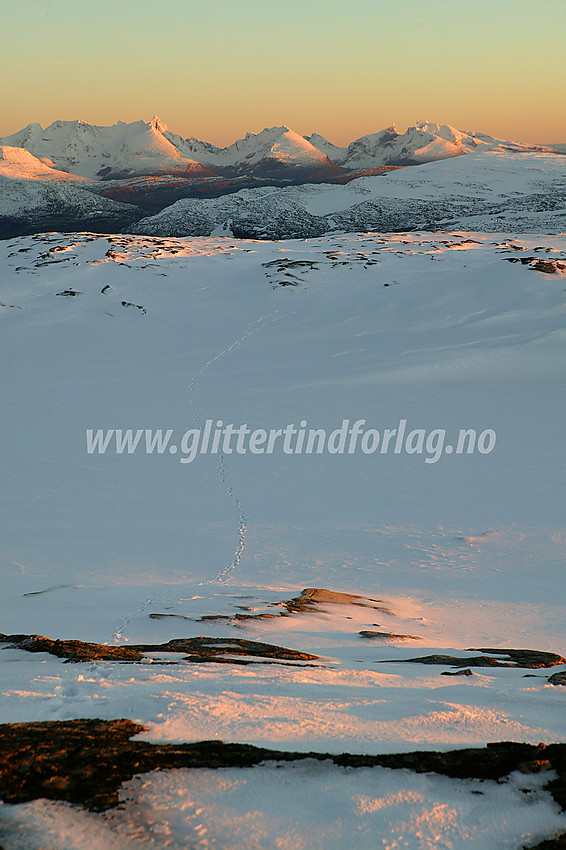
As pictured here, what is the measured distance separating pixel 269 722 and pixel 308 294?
114 ft

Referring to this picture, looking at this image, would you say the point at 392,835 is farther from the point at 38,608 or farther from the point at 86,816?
the point at 38,608

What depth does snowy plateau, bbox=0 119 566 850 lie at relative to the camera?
3363mm

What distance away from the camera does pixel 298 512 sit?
1412 cm

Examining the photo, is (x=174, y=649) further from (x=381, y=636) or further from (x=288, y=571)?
(x=288, y=571)

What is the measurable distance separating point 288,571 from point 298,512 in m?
3.19

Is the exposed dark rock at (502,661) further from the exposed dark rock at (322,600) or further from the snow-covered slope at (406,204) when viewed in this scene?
the snow-covered slope at (406,204)

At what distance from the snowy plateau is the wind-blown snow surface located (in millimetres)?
51

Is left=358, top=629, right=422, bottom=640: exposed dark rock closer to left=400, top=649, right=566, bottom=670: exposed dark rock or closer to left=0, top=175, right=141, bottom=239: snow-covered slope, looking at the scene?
left=400, top=649, right=566, bottom=670: exposed dark rock

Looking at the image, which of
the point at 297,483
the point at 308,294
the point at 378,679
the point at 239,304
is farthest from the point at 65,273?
the point at 378,679

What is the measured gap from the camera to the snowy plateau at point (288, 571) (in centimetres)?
336

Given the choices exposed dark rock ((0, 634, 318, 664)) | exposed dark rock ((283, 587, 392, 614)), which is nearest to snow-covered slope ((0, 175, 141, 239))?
exposed dark rock ((283, 587, 392, 614))

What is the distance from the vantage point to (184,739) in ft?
12.8

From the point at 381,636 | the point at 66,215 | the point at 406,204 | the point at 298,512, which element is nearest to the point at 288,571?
the point at 298,512

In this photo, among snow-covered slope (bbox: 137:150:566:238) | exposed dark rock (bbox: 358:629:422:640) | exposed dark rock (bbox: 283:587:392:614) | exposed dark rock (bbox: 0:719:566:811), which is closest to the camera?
exposed dark rock (bbox: 0:719:566:811)
